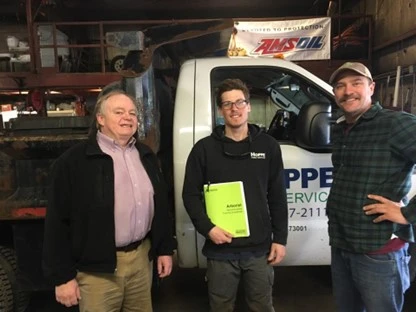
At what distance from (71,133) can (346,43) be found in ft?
23.5

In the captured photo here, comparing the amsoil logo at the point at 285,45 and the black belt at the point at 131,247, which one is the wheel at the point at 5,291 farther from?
the amsoil logo at the point at 285,45

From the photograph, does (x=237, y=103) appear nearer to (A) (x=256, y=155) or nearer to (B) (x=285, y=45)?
(A) (x=256, y=155)

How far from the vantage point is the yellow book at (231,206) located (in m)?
2.02

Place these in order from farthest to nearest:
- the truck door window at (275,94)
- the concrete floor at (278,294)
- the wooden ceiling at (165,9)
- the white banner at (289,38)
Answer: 1. the wooden ceiling at (165,9)
2. the white banner at (289,38)
3. the concrete floor at (278,294)
4. the truck door window at (275,94)

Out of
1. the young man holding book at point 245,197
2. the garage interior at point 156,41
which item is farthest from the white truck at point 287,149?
the young man holding book at point 245,197

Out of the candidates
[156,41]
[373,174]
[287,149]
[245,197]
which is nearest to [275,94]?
[287,149]

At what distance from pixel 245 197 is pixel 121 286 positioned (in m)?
0.76

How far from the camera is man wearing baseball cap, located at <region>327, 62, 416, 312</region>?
5.79ft

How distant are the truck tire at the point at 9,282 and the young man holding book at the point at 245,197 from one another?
1464 millimetres

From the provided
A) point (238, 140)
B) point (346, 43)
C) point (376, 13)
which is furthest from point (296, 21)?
point (238, 140)

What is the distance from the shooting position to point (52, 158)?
247cm

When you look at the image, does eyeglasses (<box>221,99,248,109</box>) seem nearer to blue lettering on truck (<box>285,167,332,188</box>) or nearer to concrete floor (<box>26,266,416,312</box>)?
blue lettering on truck (<box>285,167,332,188</box>)

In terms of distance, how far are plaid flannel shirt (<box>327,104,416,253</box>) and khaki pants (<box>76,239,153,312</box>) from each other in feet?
3.34

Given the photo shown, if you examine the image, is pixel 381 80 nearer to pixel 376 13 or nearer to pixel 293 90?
pixel 376 13
